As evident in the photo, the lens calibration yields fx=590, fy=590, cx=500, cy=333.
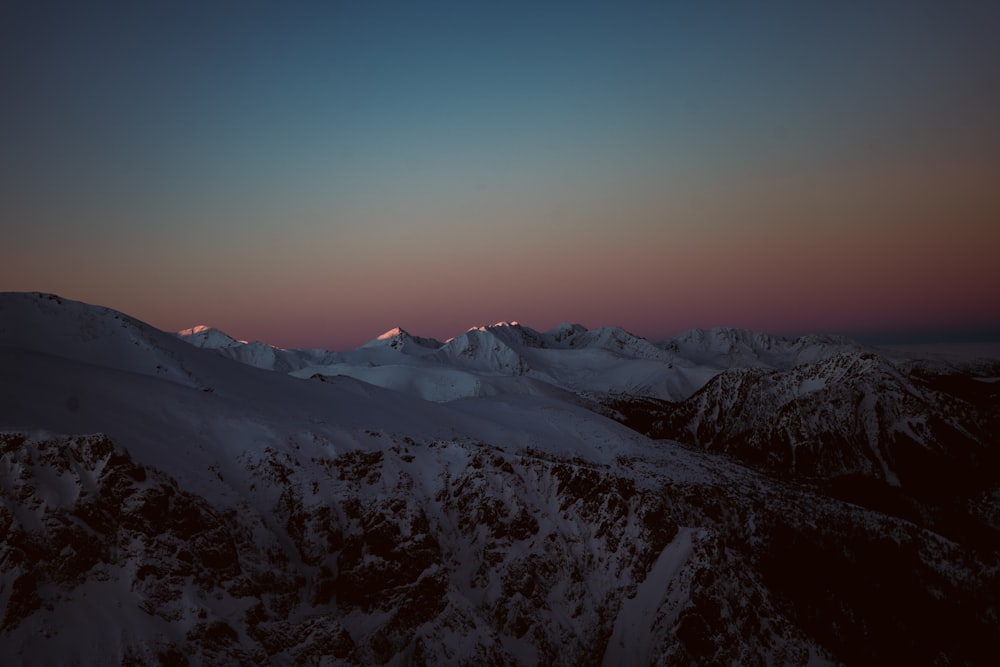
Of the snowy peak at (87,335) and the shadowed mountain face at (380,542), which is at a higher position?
the snowy peak at (87,335)

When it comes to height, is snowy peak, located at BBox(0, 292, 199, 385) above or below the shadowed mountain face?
above

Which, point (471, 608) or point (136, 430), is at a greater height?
point (136, 430)

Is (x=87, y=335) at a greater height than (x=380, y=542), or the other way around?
(x=87, y=335)

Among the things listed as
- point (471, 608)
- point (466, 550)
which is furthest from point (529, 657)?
point (466, 550)

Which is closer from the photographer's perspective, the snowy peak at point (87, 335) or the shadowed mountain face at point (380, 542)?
the shadowed mountain face at point (380, 542)

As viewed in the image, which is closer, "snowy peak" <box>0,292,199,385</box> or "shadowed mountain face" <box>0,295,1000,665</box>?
"shadowed mountain face" <box>0,295,1000,665</box>

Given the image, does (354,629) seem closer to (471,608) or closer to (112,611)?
(471,608)

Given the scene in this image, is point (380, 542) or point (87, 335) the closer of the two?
point (380, 542)

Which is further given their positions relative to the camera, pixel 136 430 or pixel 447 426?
pixel 447 426
